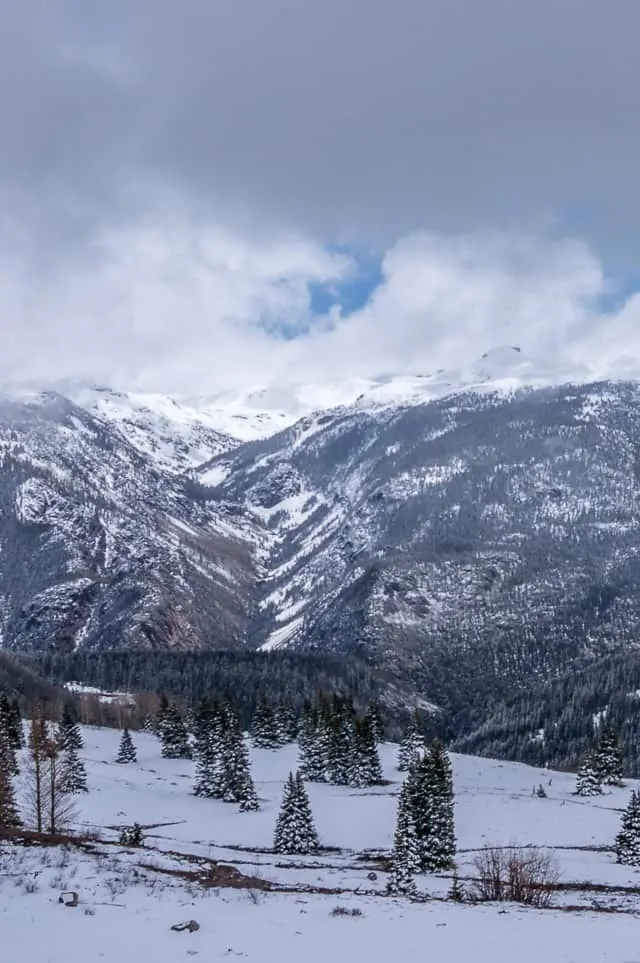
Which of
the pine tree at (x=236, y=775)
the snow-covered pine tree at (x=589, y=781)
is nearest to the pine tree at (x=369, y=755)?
the pine tree at (x=236, y=775)

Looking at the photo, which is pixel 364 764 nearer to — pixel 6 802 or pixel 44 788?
pixel 44 788

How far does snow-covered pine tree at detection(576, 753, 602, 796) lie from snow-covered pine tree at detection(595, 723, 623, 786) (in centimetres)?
401

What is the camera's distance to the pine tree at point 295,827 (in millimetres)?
59469

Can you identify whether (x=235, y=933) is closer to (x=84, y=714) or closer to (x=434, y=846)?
(x=434, y=846)

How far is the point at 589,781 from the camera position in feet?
317

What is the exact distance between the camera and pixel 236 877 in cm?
3800

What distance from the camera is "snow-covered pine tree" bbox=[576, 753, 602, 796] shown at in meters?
95.8

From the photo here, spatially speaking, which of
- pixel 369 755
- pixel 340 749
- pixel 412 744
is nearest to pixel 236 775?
pixel 369 755

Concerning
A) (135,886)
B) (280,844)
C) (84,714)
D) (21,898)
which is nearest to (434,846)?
(280,844)

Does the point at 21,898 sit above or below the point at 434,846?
above

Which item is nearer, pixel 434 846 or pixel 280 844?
Result: pixel 434 846

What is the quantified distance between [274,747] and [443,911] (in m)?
99.4

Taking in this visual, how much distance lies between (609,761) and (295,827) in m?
61.2

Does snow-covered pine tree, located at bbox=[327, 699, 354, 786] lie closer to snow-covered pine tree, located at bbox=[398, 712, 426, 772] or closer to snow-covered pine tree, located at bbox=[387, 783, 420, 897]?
snow-covered pine tree, located at bbox=[398, 712, 426, 772]
